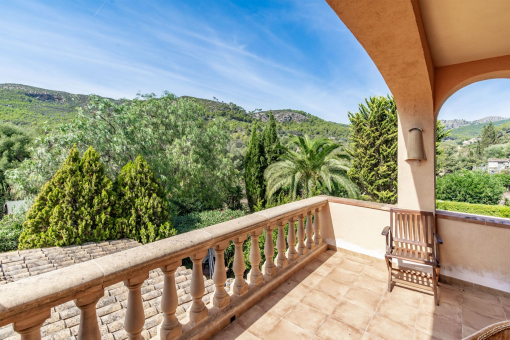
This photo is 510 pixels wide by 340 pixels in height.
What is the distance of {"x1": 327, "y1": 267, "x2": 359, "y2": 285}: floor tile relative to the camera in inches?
103

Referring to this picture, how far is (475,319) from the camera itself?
2039 millimetres

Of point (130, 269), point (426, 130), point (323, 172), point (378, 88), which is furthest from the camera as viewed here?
point (378, 88)

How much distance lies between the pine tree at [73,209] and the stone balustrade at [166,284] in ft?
22.5

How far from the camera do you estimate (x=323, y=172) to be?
29.2 ft

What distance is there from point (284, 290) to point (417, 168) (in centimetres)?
232

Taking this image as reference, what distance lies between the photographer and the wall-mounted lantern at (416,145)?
2835 mm

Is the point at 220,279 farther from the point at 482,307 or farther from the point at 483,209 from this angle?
the point at 483,209

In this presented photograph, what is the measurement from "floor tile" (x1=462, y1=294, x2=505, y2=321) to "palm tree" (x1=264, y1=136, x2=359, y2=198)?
631cm

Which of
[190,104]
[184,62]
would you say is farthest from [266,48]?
[190,104]

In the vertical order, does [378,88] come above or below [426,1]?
above

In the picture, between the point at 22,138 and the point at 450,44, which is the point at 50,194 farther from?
the point at 22,138

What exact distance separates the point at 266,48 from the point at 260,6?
9.19 metres

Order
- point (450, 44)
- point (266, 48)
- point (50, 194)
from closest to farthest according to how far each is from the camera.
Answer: point (450, 44) < point (50, 194) < point (266, 48)

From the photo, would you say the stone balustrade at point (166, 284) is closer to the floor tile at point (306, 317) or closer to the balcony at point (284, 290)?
the balcony at point (284, 290)
